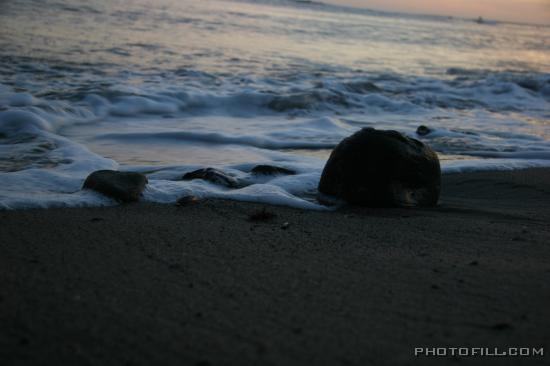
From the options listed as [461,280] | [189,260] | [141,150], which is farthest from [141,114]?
[461,280]

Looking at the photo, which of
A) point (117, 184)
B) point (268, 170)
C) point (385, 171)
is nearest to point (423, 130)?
point (268, 170)

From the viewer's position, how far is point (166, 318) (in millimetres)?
2006

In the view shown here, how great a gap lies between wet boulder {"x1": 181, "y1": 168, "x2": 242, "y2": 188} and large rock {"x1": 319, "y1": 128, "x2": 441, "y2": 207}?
812 mm

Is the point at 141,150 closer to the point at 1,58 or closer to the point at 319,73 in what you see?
the point at 1,58

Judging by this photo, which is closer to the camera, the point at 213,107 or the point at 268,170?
the point at 268,170

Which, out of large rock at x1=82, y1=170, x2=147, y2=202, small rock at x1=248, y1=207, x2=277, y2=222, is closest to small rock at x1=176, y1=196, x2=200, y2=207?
large rock at x1=82, y1=170, x2=147, y2=202

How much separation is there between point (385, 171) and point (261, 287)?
179 cm

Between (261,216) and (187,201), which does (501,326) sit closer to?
(261,216)

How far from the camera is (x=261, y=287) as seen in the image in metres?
2.32

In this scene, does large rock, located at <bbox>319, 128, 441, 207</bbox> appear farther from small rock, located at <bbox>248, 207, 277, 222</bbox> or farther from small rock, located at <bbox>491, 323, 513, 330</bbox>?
small rock, located at <bbox>491, 323, 513, 330</bbox>

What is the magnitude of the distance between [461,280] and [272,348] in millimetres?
1028

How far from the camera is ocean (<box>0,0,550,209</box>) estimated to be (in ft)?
15.2

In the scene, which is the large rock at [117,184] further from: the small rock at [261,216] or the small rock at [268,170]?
the small rock at [268,170]

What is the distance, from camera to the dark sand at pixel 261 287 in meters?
1.83
